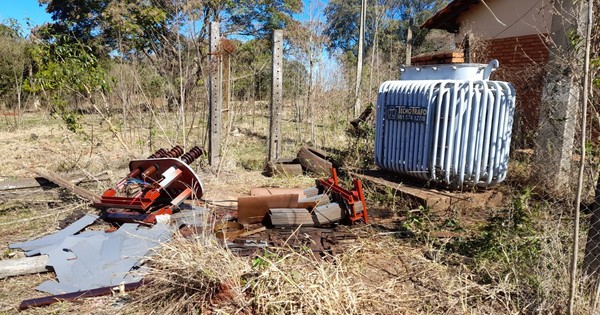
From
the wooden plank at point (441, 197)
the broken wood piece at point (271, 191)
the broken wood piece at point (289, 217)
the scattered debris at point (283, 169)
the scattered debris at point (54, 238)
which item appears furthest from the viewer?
the scattered debris at point (283, 169)

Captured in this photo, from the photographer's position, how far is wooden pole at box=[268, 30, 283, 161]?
282 inches

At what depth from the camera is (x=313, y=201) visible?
457cm

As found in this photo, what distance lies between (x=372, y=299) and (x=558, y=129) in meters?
4.31

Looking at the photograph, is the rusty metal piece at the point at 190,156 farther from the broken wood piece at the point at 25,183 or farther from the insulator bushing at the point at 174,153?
the broken wood piece at the point at 25,183

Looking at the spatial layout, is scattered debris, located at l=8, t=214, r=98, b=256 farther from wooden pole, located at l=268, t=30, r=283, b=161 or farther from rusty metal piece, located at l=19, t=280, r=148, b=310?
wooden pole, located at l=268, t=30, r=283, b=161

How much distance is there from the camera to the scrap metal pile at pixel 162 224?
3373 millimetres

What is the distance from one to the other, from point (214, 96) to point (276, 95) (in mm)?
1110

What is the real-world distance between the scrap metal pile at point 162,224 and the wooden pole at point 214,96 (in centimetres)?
177

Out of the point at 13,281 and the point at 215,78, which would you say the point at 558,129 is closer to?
the point at 215,78

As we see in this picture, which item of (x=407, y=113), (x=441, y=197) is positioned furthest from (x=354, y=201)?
(x=407, y=113)

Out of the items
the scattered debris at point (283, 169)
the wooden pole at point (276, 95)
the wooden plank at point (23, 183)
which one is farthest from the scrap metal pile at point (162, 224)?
the wooden pole at point (276, 95)

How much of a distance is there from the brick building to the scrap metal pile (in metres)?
4.28

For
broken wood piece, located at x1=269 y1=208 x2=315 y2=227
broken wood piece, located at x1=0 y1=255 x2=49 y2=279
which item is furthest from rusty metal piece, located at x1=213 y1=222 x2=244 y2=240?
broken wood piece, located at x1=0 y1=255 x2=49 y2=279

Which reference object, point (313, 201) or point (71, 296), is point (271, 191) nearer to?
point (313, 201)
